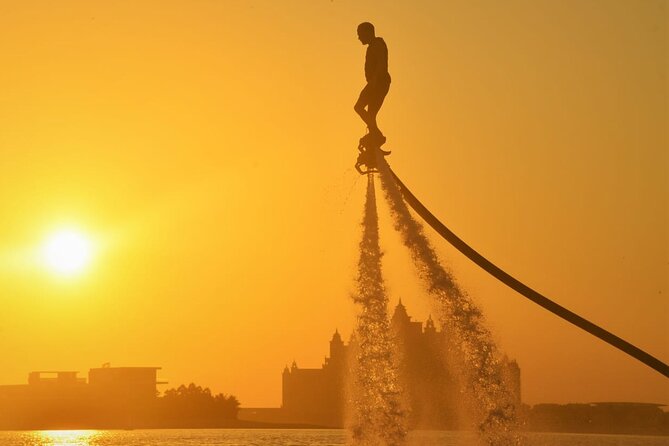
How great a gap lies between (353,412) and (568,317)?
12.0 metres

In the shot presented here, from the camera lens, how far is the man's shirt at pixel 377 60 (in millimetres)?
25766

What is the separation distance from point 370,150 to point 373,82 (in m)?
Result: 1.47

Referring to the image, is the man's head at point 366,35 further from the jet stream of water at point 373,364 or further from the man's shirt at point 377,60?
the jet stream of water at point 373,364

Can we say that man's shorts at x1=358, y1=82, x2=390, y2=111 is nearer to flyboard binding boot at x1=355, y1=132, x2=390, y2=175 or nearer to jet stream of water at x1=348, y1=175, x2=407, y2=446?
flyboard binding boot at x1=355, y1=132, x2=390, y2=175

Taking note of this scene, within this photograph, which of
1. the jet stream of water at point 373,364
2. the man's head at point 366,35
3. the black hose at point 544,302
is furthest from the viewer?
the jet stream of water at point 373,364

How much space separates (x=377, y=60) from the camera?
25.8 metres

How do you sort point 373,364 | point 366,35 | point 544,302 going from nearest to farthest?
point 544,302 < point 366,35 < point 373,364

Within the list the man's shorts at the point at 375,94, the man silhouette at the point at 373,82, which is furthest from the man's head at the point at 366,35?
the man's shorts at the point at 375,94

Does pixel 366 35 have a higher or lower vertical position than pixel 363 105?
higher

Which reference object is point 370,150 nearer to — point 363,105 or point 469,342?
point 363,105

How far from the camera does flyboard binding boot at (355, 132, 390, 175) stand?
1041 inches

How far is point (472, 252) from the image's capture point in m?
23.6

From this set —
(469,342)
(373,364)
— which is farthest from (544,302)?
(373,364)

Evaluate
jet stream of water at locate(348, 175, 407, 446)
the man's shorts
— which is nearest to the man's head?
the man's shorts
